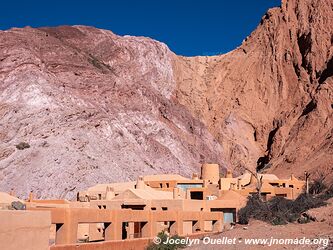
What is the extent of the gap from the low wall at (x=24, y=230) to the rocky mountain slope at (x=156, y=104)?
34977 mm

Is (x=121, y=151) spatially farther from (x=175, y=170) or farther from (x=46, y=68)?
(x=46, y=68)

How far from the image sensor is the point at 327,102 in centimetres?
6569

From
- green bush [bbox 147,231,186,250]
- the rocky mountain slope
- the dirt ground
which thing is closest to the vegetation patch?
the dirt ground

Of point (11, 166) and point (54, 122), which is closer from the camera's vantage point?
point (11, 166)

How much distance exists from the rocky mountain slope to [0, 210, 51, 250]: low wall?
34977 millimetres

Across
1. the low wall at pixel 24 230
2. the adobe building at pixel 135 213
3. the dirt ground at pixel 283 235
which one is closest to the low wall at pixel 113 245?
the adobe building at pixel 135 213

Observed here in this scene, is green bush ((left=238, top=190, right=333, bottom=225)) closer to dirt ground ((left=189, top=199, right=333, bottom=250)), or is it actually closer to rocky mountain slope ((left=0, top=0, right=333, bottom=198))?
dirt ground ((left=189, top=199, right=333, bottom=250))

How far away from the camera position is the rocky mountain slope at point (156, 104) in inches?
2061

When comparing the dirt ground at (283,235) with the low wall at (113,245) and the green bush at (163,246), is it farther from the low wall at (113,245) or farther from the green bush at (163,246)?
the low wall at (113,245)

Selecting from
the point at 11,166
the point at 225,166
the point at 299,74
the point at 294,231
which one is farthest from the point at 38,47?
the point at 294,231

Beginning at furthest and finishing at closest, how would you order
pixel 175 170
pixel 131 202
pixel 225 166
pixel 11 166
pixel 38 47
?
pixel 225 166 → pixel 38 47 → pixel 175 170 → pixel 11 166 → pixel 131 202

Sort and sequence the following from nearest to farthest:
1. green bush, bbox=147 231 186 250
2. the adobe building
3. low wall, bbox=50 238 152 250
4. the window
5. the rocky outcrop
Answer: low wall, bbox=50 238 152 250, the adobe building, green bush, bbox=147 231 186 250, the window, the rocky outcrop

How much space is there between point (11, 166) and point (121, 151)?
516 inches

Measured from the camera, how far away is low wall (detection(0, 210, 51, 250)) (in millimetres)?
10766
